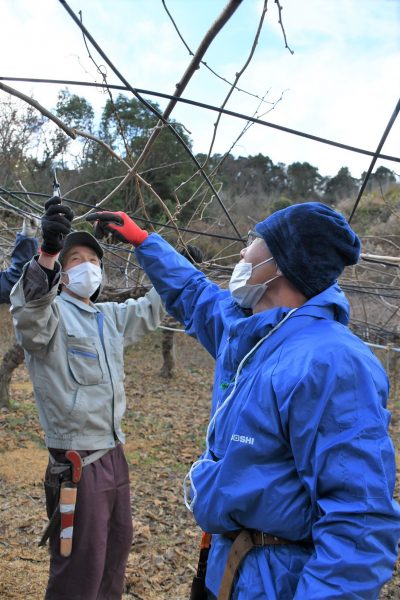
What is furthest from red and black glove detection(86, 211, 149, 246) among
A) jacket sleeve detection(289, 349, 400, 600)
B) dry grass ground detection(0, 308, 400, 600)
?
dry grass ground detection(0, 308, 400, 600)

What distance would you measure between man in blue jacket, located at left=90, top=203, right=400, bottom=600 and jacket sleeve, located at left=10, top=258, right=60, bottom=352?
31.3 inches

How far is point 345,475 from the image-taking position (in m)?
1.04

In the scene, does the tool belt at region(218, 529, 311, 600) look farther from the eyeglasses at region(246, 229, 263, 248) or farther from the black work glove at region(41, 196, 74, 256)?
the black work glove at region(41, 196, 74, 256)

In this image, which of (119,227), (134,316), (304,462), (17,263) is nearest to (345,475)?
(304,462)

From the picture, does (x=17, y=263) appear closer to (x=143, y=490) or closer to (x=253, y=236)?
(x=253, y=236)

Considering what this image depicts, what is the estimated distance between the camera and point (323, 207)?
4.43 feet

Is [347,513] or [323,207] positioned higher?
[323,207]

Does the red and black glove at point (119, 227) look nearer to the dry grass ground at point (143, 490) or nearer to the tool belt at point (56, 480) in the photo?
the tool belt at point (56, 480)

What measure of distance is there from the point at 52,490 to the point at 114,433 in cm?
36

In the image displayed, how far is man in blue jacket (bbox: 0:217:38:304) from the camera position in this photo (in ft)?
8.09

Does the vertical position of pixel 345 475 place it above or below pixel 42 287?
below

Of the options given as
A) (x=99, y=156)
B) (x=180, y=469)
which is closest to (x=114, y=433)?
(x=180, y=469)

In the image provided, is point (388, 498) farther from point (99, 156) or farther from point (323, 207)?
point (99, 156)

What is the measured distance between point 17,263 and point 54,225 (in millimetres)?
902
